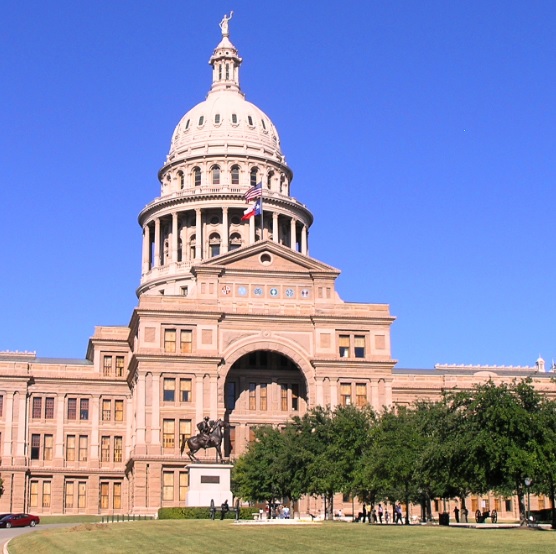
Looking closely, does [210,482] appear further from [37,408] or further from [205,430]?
[37,408]

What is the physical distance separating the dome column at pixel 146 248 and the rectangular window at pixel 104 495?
122ft

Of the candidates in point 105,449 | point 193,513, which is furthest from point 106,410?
point 193,513

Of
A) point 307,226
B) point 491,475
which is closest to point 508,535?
point 491,475

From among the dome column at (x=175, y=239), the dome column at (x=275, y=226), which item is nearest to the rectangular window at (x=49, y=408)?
the dome column at (x=175, y=239)

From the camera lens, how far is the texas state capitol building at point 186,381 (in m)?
101

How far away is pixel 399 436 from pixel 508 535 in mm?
23438

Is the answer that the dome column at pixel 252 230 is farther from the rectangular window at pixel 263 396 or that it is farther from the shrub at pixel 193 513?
the shrub at pixel 193 513

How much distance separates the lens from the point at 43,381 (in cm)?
11106

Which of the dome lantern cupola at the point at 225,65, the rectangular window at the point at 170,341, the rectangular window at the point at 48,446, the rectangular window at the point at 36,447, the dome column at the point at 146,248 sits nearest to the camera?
the rectangular window at the point at 170,341

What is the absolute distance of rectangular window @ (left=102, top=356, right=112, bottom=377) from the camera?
114 meters

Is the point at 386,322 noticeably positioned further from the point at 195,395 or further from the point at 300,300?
the point at 195,395

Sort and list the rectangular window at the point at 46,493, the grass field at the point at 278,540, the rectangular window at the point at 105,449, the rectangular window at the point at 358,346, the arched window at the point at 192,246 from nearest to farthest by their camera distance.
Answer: the grass field at the point at 278,540 < the rectangular window at the point at 358,346 < the rectangular window at the point at 46,493 < the rectangular window at the point at 105,449 < the arched window at the point at 192,246

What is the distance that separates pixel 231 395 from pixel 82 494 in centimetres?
1813

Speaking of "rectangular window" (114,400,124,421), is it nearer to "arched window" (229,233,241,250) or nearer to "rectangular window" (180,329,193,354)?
"rectangular window" (180,329,193,354)
